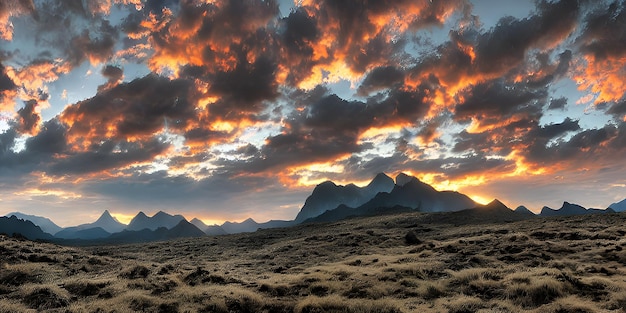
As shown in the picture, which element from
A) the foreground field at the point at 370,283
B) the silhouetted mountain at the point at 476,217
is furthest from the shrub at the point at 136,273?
the silhouetted mountain at the point at 476,217

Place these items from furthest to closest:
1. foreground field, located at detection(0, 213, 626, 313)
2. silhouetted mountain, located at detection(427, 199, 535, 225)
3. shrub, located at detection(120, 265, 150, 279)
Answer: silhouetted mountain, located at detection(427, 199, 535, 225) → shrub, located at detection(120, 265, 150, 279) → foreground field, located at detection(0, 213, 626, 313)

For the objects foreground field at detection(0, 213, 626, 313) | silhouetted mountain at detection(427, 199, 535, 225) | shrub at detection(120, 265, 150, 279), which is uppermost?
silhouetted mountain at detection(427, 199, 535, 225)

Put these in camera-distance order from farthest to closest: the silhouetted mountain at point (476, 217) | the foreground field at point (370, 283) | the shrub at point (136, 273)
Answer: the silhouetted mountain at point (476, 217), the shrub at point (136, 273), the foreground field at point (370, 283)

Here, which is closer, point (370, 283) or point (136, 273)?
point (370, 283)

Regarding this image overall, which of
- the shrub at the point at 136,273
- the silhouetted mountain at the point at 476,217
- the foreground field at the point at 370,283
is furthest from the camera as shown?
the silhouetted mountain at the point at 476,217

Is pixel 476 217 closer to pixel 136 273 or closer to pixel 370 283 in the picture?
pixel 370 283

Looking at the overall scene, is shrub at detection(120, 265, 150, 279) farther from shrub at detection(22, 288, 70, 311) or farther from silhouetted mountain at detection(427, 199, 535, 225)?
silhouetted mountain at detection(427, 199, 535, 225)

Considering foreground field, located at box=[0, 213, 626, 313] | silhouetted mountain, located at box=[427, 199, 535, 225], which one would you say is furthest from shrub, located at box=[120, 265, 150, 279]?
silhouetted mountain, located at box=[427, 199, 535, 225]

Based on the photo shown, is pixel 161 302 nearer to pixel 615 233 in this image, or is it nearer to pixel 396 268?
pixel 396 268

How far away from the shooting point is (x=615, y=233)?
39.7 metres

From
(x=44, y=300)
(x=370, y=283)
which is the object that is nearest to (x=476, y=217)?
(x=370, y=283)

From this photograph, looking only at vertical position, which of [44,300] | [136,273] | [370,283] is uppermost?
[136,273]

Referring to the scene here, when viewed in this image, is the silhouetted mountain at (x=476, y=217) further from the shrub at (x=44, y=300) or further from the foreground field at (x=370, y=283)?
the shrub at (x=44, y=300)

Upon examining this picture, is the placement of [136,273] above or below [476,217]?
below
